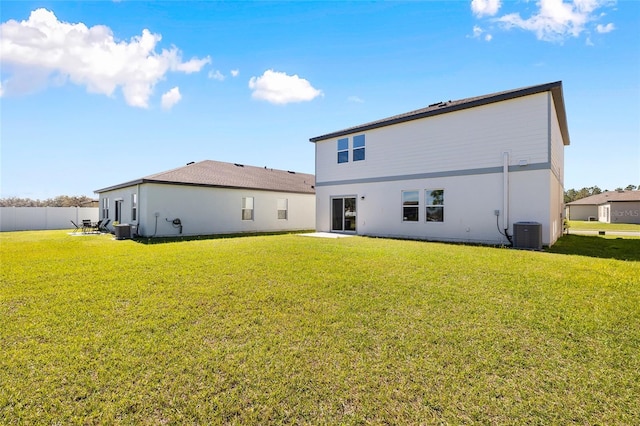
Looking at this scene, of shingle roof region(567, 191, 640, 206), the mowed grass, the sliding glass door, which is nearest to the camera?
the mowed grass

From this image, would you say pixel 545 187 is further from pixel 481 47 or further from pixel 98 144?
pixel 98 144

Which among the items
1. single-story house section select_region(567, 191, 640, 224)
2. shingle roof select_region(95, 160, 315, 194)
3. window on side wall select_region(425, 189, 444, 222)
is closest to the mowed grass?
window on side wall select_region(425, 189, 444, 222)

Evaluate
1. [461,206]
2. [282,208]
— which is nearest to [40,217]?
[282,208]

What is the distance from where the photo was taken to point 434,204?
12.7 meters

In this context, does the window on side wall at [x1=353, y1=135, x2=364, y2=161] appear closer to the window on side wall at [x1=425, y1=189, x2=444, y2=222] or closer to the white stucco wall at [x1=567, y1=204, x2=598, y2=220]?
the window on side wall at [x1=425, y1=189, x2=444, y2=222]

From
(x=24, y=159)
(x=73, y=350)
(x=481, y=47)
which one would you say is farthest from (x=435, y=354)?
(x=24, y=159)

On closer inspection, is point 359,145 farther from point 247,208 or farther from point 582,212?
point 582,212

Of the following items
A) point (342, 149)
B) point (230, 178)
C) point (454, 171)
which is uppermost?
point (342, 149)

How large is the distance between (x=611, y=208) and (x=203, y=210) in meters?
45.3

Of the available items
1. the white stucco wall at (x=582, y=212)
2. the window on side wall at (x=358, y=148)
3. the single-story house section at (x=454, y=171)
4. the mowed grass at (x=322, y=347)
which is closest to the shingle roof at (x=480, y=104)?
the single-story house section at (x=454, y=171)

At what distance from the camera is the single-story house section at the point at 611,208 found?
1339 inches

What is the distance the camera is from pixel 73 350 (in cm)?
331

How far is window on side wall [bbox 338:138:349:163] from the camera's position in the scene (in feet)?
51.4

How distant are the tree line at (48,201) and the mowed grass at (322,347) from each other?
117ft
